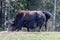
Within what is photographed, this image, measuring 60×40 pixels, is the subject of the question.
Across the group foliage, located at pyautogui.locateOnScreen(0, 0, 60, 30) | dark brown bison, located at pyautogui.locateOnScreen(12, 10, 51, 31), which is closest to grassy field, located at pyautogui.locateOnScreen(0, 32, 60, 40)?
dark brown bison, located at pyautogui.locateOnScreen(12, 10, 51, 31)

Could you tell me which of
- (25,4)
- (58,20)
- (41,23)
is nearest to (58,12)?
(58,20)

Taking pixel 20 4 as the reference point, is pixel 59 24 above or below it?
below

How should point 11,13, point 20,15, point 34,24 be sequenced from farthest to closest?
point 11,13
point 34,24
point 20,15

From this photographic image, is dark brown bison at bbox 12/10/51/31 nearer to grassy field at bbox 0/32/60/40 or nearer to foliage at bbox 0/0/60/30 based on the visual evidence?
grassy field at bbox 0/32/60/40

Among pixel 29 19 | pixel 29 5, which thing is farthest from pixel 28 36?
pixel 29 5

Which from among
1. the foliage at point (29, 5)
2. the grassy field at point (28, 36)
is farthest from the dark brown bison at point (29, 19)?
the foliage at point (29, 5)

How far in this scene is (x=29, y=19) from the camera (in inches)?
683

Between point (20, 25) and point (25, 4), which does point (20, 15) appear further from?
point (25, 4)

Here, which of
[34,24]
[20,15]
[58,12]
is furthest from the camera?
[58,12]

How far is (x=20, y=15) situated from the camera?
654 inches

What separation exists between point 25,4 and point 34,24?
44.8 ft

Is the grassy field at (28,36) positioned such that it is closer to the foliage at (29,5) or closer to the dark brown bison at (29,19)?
the dark brown bison at (29,19)

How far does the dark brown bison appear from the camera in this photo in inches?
657

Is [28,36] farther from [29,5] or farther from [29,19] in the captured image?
[29,5]
